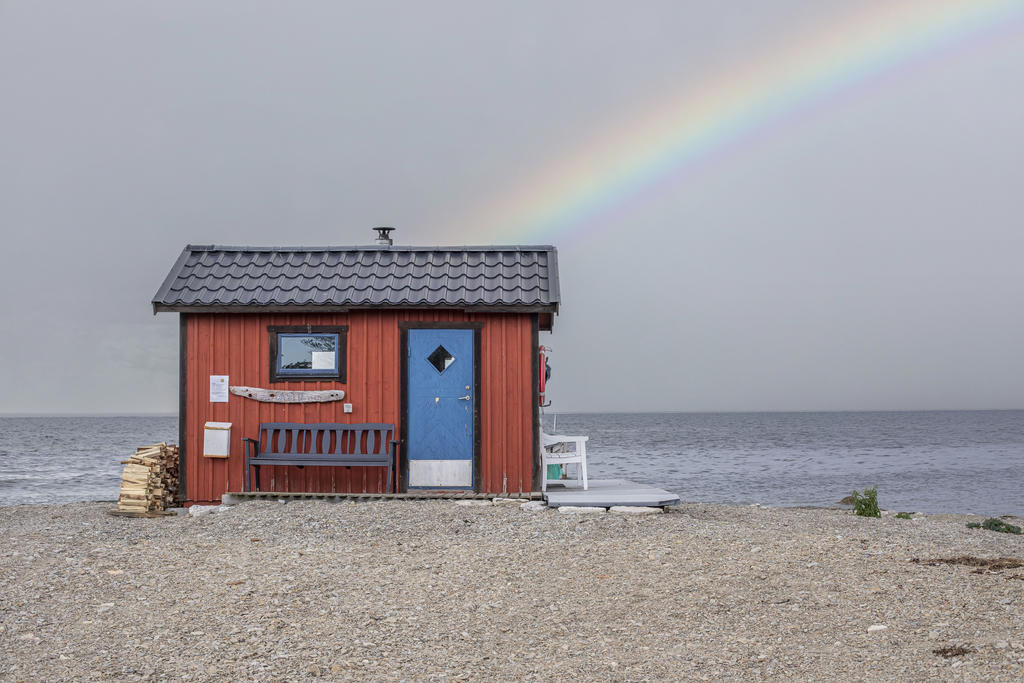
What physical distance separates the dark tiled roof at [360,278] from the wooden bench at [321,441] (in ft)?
5.36

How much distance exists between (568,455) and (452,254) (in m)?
3.38

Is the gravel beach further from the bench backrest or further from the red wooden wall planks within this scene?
the red wooden wall planks

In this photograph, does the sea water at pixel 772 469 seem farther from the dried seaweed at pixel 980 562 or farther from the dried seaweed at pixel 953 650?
the dried seaweed at pixel 953 650

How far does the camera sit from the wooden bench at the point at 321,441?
39.0 feet

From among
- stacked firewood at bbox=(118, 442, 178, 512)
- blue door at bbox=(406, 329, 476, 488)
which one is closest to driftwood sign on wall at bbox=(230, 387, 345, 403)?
blue door at bbox=(406, 329, 476, 488)

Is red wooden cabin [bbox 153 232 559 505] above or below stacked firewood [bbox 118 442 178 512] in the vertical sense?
above

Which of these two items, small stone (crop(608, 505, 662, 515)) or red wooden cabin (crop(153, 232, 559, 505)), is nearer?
small stone (crop(608, 505, 662, 515))

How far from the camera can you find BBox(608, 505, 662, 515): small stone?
1073 centimetres

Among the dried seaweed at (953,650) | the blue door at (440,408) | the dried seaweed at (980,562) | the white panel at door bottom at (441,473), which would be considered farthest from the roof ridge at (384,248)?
the dried seaweed at (953,650)

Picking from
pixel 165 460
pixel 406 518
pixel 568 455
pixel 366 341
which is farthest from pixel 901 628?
pixel 165 460

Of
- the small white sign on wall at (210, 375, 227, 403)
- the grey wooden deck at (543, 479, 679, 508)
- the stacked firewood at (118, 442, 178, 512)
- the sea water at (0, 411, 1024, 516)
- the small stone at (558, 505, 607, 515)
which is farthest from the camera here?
the sea water at (0, 411, 1024, 516)

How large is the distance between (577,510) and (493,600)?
3.48 meters

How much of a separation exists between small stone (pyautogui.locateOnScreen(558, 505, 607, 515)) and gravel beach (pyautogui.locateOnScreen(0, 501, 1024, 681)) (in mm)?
268

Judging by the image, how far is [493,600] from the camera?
7309 millimetres
